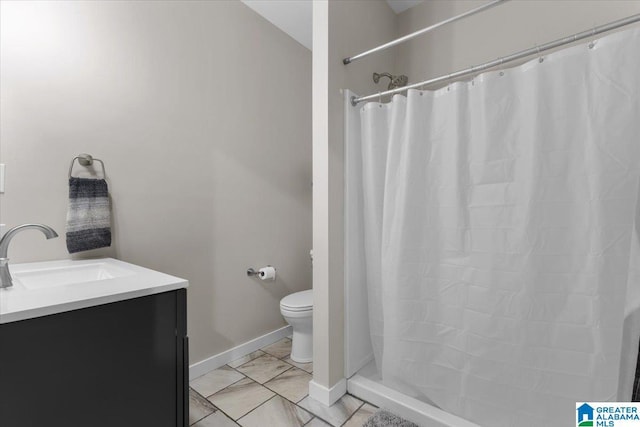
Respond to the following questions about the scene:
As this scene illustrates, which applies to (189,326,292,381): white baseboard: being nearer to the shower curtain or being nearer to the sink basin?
the sink basin

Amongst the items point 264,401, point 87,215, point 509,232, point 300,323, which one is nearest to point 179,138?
point 87,215

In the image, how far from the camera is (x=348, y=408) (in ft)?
5.06

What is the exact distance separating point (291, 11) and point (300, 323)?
7.40ft

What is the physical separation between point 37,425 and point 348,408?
1.27m

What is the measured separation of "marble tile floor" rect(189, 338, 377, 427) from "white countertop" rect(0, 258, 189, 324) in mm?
883

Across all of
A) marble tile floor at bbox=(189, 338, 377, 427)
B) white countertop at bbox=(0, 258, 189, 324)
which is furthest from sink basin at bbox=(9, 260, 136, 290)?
marble tile floor at bbox=(189, 338, 377, 427)

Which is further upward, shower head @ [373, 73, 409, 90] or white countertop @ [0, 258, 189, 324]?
shower head @ [373, 73, 409, 90]

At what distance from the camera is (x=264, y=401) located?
5.26 feet

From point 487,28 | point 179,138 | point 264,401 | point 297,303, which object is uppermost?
point 487,28

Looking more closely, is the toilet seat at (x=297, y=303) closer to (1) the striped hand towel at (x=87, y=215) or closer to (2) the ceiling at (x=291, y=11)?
(1) the striped hand towel at (x=87, y=215)

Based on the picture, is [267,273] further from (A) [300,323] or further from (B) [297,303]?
(A) [300,323]

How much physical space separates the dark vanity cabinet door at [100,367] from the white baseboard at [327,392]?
0.76m

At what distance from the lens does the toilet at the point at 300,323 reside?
1.96 metres

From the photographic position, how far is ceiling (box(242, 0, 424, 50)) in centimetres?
213
